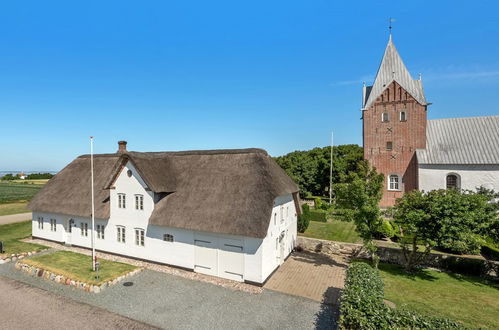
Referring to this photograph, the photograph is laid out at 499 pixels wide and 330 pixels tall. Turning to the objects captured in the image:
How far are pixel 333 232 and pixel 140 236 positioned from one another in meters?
17.7

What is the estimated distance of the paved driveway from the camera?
10.2 metres

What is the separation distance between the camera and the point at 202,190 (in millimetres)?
15703

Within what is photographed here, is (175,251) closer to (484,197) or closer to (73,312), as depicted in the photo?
(73,312)

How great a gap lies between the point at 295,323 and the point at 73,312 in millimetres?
10060

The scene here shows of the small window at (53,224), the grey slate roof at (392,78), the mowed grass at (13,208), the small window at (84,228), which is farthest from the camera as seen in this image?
the mowed grass at (13,208)

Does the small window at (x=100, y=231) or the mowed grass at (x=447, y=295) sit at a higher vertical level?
the small window at (x=100, y=231)

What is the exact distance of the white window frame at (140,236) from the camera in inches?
645

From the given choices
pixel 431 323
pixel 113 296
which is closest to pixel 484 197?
pixel 431 323

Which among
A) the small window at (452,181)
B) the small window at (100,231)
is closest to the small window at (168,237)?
the small window at (100,231)

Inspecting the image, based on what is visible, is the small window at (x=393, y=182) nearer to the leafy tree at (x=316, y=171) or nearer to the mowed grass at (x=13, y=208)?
the leafy tree at (x=316, y=171)

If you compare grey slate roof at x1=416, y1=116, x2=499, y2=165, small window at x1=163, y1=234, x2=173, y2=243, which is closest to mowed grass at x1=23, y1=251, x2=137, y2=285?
small window at x1=163, y1=234, x2=173, y2=243

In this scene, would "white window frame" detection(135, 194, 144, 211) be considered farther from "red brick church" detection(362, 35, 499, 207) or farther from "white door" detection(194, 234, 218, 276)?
"red brick church" detection(362, 35, 499, 207)

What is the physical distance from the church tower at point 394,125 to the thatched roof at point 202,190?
2161 cm

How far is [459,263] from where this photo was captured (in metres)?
15.9
